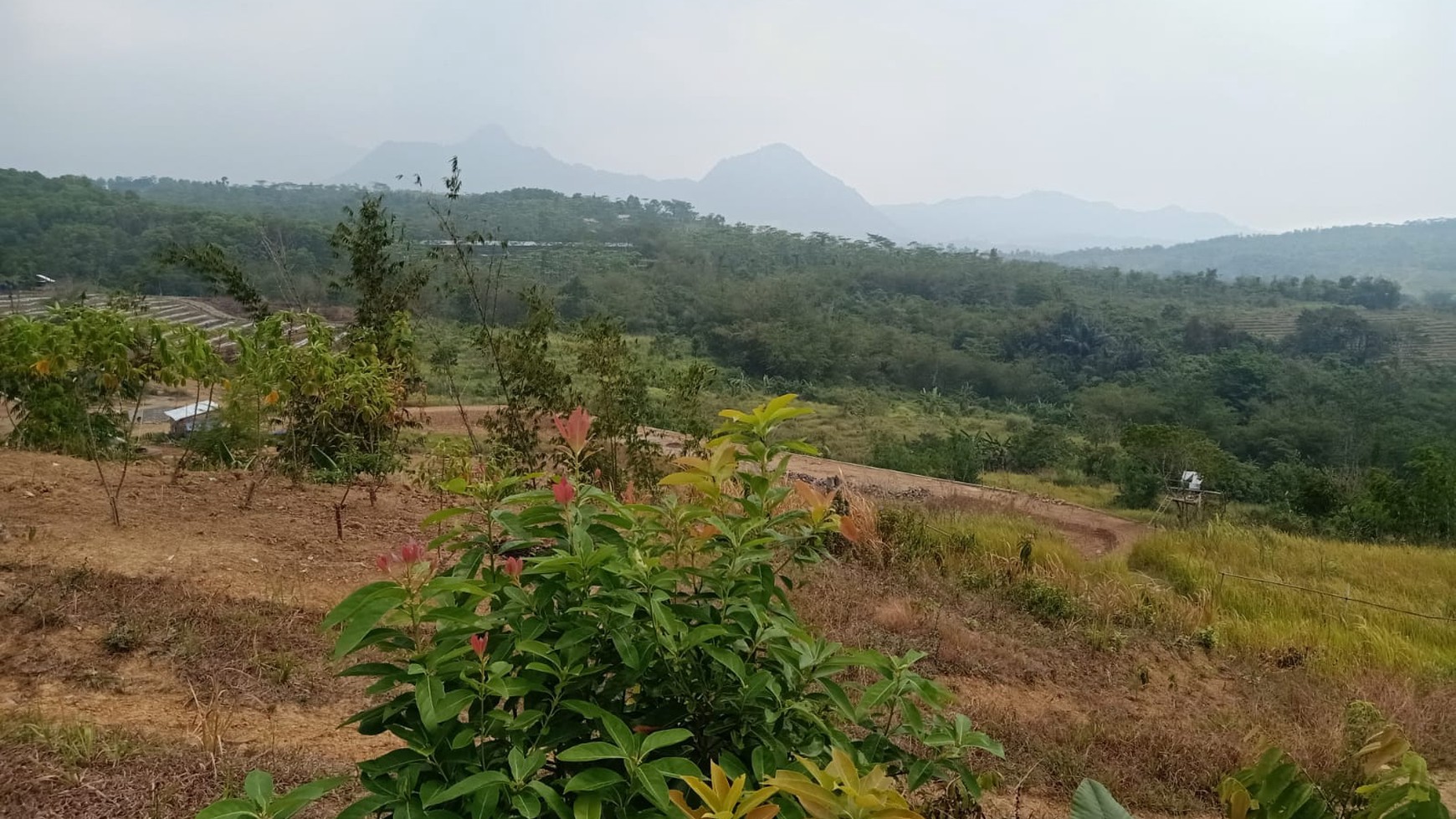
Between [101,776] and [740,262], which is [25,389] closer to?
[101,776]

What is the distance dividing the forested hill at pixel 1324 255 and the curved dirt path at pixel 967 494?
102541 millimetres

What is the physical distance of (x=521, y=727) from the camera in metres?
1.09

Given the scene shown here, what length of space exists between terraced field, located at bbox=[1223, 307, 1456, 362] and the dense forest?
73 centimetres

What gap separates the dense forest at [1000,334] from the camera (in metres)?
17.7

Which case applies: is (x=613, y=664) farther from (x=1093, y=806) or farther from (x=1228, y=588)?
(x=1228, y=588)

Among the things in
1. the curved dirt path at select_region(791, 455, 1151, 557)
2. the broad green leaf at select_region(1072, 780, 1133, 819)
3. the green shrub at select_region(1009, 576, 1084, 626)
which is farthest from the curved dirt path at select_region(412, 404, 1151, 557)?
the broad green leaf at select_region(1072, 780, 1133, 819)

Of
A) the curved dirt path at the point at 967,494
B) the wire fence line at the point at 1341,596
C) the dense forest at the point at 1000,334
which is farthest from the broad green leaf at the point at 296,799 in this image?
the curved dirt path at the point at 967,494

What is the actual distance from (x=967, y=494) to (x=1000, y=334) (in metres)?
33.4

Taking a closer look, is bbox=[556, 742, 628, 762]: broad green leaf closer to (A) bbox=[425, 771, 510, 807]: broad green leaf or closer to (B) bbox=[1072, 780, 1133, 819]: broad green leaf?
(A) bbox=[425, 771, 510, 807]: broad green leaf

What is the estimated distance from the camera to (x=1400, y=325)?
47.0 metres

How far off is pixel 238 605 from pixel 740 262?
62.4 meters

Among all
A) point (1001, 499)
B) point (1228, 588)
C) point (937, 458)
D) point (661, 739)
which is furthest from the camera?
point (937, 458)

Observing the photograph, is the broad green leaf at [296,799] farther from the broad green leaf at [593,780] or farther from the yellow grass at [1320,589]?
the yellow grass at [1320,589]

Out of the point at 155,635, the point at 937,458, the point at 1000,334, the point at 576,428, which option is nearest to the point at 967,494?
the point at 937,458
